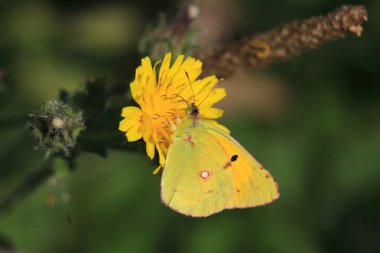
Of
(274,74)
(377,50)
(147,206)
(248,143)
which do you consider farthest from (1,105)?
(377,50)

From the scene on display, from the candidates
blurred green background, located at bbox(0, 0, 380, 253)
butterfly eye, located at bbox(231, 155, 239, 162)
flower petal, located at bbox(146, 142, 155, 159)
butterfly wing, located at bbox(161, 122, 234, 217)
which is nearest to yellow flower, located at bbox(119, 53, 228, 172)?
flower petal, located at bbox(146, 142, 155, 159)

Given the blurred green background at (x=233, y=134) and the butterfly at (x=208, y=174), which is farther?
the blurred green background at (x=233, y=134)


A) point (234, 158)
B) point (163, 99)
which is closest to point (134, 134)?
point (163, 99)

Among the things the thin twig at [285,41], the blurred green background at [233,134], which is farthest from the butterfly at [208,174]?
the blurred green background at [233,134]

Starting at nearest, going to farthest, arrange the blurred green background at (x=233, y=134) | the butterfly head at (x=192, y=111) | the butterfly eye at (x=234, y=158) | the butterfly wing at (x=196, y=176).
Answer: the butterfly wing at (x=196, y=176) → the butterfly eye at (x=234, y=158) → the butterfly head at (x=192, y=111) → the blurred green background at (x=233, y=134)

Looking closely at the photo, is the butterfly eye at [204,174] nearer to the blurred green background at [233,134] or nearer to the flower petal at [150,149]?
the flower petal at [150,149]

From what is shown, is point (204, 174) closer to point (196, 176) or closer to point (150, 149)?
point (196, 176)

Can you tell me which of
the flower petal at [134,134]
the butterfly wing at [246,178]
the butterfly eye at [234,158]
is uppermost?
the flower petal at [134,134]

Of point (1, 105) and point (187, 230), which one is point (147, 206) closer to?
point (187, 230)
